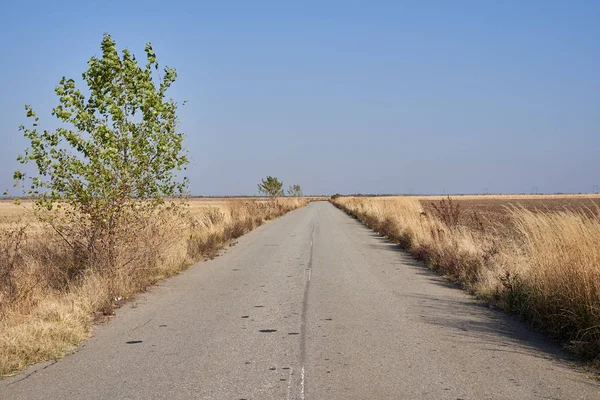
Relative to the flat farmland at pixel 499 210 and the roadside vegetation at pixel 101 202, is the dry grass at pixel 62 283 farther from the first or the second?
the flat farmland at pixel 499 210

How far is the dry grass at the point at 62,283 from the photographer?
661cm

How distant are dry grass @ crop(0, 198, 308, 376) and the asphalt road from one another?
0.35m

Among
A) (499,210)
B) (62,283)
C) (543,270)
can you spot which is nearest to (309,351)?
(543,270)

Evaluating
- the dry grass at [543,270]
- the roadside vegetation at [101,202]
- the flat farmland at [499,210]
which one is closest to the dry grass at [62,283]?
the roadside vegetation at [101,202]

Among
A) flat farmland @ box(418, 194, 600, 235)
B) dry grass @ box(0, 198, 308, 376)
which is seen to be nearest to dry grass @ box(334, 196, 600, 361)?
flat farmland @ box(418, 194, 600, 235)

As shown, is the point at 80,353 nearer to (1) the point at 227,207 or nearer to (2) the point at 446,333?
(2) the point at 446,333

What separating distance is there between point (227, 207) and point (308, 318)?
27.7m

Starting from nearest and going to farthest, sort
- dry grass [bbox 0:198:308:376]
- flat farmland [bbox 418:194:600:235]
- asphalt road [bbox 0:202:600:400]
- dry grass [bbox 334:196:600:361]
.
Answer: asphalt road [bbox 0:202:600:400]
dry grass [bbox 0:198:308:376]
dry grass [bbox 334:196:600:361]
flat farmland [bbox 418:194:600:235]

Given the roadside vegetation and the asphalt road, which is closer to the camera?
the asphalt road

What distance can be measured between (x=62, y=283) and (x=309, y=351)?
595cm

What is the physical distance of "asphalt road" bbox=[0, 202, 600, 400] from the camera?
5242 mm

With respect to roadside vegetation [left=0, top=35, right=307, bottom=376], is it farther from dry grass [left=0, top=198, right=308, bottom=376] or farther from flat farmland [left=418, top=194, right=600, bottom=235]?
flat farmland [left=418, top=194, right=600, bottom=235]

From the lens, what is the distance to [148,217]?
11.9 m

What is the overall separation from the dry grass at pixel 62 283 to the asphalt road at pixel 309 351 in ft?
1.15
